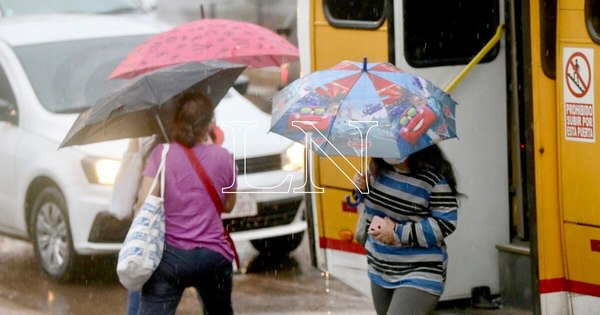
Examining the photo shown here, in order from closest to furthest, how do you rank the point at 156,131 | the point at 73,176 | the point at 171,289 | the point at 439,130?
the point at 439,130
the point at 171,289
the point at 156,131
the point at 73,176

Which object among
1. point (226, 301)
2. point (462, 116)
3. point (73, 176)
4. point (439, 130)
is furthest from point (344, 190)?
point (73, 176)

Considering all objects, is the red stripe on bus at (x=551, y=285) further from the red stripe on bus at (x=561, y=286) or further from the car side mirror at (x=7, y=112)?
the car side mirror at (x=7, y=112)

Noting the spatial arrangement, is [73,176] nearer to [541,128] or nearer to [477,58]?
[477,58]

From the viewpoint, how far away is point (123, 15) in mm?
12758

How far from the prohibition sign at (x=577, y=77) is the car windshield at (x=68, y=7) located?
7.07m

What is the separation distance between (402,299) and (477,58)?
1850mm

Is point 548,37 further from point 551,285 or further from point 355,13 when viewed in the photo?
point 355,13

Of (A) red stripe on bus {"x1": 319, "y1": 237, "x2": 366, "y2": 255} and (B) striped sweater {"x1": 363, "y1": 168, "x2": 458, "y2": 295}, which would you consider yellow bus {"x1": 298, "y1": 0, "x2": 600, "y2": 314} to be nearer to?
(A) red stripe on bus {"x1": 319, "y1": 237, "x2": 366, "y2": 255}

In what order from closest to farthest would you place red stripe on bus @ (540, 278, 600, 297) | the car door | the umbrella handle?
red stripe on bus @ (540, 278, 600, 297) < the umbrella handle < the car door

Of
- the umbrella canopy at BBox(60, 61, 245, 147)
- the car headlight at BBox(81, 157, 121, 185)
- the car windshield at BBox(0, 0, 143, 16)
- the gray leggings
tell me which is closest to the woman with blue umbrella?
the gray leggings

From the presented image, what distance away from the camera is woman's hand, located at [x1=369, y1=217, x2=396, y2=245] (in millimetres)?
6238

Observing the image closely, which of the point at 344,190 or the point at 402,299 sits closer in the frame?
the point at 402,299

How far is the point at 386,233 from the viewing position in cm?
624

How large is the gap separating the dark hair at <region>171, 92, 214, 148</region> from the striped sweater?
948 mm
